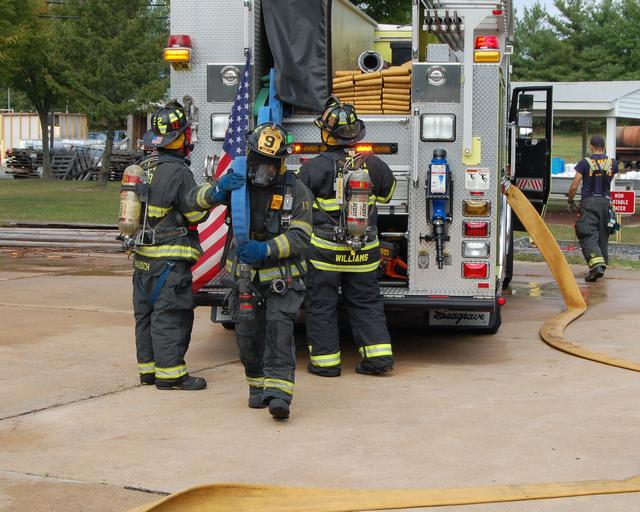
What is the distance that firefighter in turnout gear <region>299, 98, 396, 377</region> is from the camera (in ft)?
23.9

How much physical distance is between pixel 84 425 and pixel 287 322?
127 centimetres

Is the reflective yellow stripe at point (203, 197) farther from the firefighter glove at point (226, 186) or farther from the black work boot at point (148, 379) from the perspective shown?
the black work boot at point (148, 379)

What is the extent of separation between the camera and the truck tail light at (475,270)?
764 cm

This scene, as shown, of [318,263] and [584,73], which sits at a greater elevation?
[584,73]

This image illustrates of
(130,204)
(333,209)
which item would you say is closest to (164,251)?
(130,204)

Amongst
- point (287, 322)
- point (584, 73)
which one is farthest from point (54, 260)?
point (584, 73)

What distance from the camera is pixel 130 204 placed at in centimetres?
670

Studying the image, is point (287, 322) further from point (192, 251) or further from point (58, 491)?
point (58, 491)

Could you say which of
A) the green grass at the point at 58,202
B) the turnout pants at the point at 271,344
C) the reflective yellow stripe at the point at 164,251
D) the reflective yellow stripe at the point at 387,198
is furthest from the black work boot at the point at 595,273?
the green grass at the point at 58,202

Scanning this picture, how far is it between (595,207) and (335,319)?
6.49 meters

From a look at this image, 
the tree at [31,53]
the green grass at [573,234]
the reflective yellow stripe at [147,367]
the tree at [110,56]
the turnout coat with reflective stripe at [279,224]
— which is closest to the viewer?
the turnout coat with reflective stripe at [279,224]

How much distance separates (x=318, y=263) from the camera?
740 centimetres

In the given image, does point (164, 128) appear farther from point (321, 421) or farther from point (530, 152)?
point (530, 152)

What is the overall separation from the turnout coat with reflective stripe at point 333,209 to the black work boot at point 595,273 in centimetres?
595
